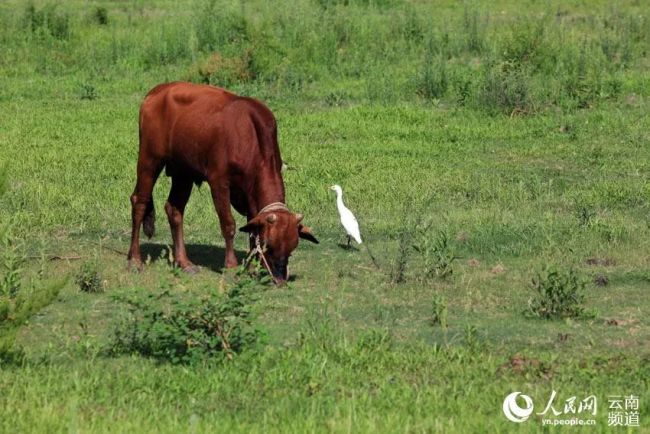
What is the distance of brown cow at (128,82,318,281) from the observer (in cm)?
1052

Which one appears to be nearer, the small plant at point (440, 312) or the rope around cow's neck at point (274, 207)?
the small plant at point (440, 312)

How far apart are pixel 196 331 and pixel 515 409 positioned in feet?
6.82

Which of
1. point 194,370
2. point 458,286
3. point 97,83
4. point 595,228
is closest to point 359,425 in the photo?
point 194,370

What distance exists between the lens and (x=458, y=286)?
1045 centimetres

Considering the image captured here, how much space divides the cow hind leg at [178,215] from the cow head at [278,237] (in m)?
1.09

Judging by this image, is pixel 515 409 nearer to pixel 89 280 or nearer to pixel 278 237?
pixel 278 237

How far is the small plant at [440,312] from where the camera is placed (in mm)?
9203

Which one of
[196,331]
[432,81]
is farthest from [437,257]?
[432,81]

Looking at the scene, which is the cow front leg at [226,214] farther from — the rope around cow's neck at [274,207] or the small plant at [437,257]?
the small plant at [437,257]

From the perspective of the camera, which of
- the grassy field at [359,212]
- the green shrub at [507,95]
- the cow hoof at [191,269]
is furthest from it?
the green shrub at [507,95]

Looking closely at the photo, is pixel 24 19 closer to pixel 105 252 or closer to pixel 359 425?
pixel 105 252

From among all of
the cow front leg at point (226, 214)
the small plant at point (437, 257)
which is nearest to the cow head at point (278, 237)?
the cow front leg at point (226, 214)

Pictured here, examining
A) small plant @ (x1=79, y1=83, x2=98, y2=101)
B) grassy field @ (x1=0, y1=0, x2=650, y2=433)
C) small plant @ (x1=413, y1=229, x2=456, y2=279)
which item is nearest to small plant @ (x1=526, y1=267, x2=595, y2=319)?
grassy field @ (x1=0, y1=0, x2=650, y2=433)

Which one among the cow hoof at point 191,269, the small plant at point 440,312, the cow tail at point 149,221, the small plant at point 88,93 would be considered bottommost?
the small plant at point 88,93
